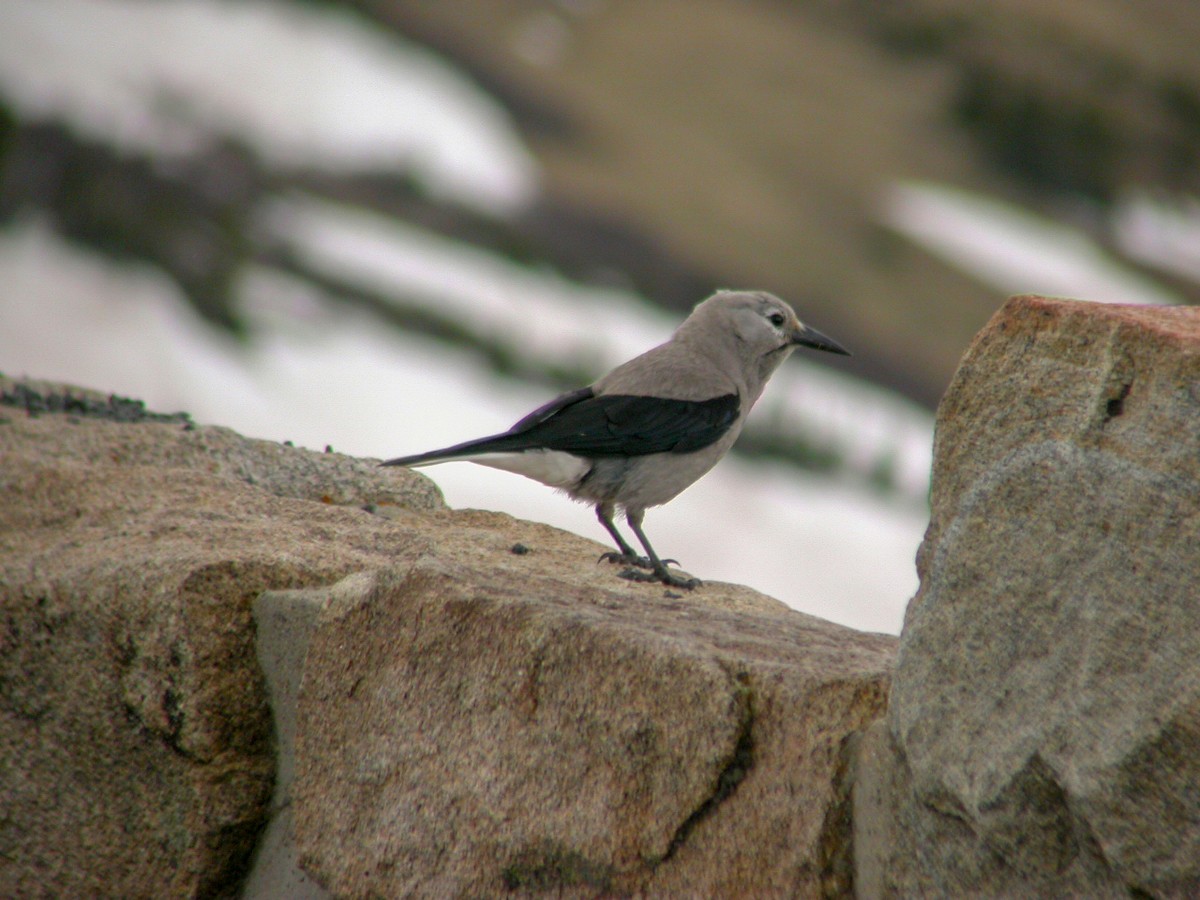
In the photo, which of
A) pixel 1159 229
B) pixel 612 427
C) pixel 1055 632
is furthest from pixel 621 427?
pixel 1159 229

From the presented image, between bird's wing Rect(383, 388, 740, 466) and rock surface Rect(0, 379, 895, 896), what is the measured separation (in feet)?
1.22

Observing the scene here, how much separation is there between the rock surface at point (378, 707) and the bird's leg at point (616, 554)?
0.65ft

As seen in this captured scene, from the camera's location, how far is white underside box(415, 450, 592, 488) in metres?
4.38

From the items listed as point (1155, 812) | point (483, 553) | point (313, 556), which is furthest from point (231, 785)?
point (1155, 812)

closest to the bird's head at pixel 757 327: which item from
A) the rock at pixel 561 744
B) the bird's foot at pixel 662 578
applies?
the bird's foot at pixel 662 578

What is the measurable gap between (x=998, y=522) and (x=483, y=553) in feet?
6.01

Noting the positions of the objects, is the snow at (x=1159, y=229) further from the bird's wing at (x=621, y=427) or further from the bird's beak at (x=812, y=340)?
the bird's wing at (x=621, y=427)

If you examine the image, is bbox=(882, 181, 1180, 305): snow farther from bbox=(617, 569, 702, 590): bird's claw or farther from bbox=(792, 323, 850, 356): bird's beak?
bbox=(617, 569, 702, 590): bird's claw

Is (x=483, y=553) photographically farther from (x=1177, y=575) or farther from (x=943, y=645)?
(x=1177, y=575)

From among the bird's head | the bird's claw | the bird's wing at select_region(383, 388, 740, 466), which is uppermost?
the bird's head

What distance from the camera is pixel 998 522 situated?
218cm

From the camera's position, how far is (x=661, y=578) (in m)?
3.95

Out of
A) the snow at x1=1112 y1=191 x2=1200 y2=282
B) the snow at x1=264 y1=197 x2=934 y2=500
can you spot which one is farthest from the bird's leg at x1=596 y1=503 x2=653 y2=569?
the snow at x1=1112 y1=191 x2=1200 y2=282

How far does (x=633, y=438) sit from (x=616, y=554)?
42 centimetres
